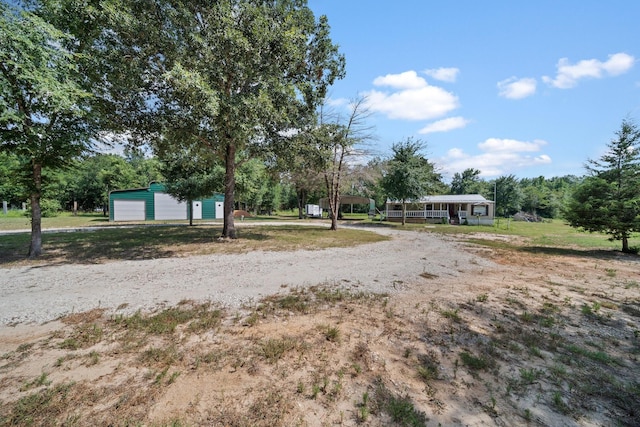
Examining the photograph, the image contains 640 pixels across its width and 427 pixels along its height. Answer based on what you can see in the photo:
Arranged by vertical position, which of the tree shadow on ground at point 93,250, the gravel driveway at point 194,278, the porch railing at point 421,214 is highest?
the porch railing at point 421,214

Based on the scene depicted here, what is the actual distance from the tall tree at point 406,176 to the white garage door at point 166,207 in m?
22.8

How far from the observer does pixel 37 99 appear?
718 cm

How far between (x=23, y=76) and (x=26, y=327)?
5.71m

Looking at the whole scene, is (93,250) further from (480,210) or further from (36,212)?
(480,210)

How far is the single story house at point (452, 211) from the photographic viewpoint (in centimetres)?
3030

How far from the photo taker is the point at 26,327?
12.2ft

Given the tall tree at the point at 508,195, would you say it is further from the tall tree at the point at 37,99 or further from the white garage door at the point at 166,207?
the tall tree at the point at 37,99

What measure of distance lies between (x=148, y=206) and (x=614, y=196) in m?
36.0

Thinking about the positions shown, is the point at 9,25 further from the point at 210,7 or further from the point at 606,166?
the point at 606,166

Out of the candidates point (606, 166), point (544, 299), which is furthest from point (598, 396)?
point (606, 166)

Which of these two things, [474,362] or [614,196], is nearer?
[474,362]

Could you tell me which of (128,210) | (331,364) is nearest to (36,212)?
(331,364)

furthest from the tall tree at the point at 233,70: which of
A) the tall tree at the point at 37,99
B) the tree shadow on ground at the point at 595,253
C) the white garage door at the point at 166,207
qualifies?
the white garage door at the point at 166,207

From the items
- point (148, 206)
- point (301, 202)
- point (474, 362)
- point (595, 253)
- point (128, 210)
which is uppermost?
point (301, 202)
